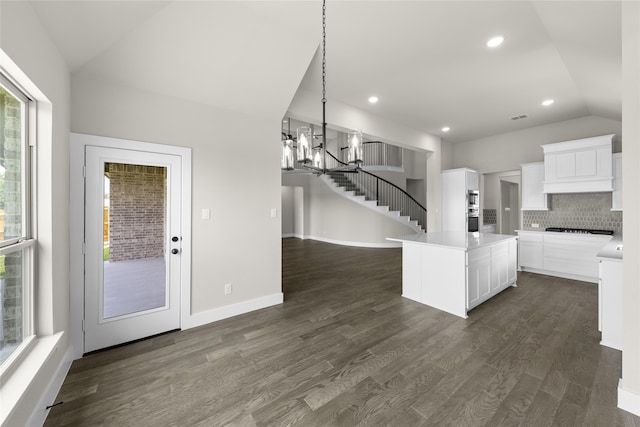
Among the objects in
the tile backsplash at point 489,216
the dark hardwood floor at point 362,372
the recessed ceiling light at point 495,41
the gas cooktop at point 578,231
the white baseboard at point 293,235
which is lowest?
the dark hardwood floor at point 362,372

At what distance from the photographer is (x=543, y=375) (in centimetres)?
210

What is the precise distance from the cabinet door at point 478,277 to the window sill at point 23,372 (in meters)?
3.98

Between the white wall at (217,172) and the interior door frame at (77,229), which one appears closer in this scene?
the interior door frame at (77,229)

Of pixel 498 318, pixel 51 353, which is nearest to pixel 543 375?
pixel 498 318

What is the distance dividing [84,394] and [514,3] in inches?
190

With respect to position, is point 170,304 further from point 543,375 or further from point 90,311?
point 543,375

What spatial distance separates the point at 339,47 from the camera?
293 centimetres

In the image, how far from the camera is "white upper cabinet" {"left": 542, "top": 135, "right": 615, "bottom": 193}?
4344 mm

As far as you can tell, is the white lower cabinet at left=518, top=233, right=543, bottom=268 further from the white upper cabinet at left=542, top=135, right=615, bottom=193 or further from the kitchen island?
the kitchen island

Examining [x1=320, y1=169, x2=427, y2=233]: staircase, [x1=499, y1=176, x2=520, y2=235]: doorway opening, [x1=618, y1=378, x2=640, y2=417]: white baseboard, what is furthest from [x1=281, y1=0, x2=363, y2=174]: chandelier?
[x1=499, y1=176, x2=520, y2=235]: doorway opening

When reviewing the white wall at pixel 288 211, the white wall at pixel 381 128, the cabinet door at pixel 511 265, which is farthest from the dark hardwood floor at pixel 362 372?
the white wall at pixel 288 211

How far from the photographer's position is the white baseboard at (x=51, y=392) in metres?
1.58

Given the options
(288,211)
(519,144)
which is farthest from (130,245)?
(288,211)

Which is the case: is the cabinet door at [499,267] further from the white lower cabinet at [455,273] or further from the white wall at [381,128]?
the white wall at [381,128]
